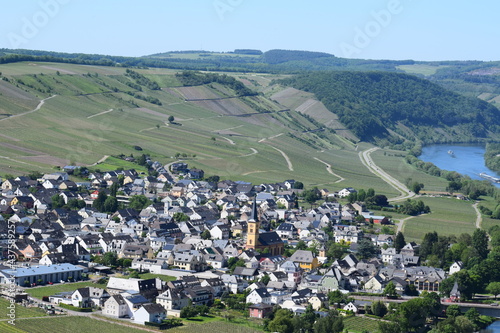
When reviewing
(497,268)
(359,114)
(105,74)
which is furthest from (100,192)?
(359,114)

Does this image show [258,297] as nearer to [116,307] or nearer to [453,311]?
[116,307]

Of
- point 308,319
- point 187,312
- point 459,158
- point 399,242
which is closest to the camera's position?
point 308,319

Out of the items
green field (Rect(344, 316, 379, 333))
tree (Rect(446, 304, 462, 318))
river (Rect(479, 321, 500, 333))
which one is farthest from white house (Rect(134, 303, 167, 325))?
river (Rect(479, 321, 500, 333))

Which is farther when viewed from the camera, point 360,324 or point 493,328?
point 493,328

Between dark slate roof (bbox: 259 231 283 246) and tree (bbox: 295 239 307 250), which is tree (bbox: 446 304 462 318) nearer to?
tree (bbox: 295 239 307 250)

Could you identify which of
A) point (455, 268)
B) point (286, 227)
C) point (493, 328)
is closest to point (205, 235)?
point (286, 227)

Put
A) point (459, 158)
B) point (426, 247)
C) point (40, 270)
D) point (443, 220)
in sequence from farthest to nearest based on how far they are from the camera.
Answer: point (459, 158)
point (443, 220)
point (426, 247)
point (40, 270)

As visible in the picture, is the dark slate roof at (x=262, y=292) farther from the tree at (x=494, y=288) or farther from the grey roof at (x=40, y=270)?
the tree at (x=494, y=288)

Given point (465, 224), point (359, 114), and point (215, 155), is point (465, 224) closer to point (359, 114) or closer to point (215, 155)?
point (215, 155)
